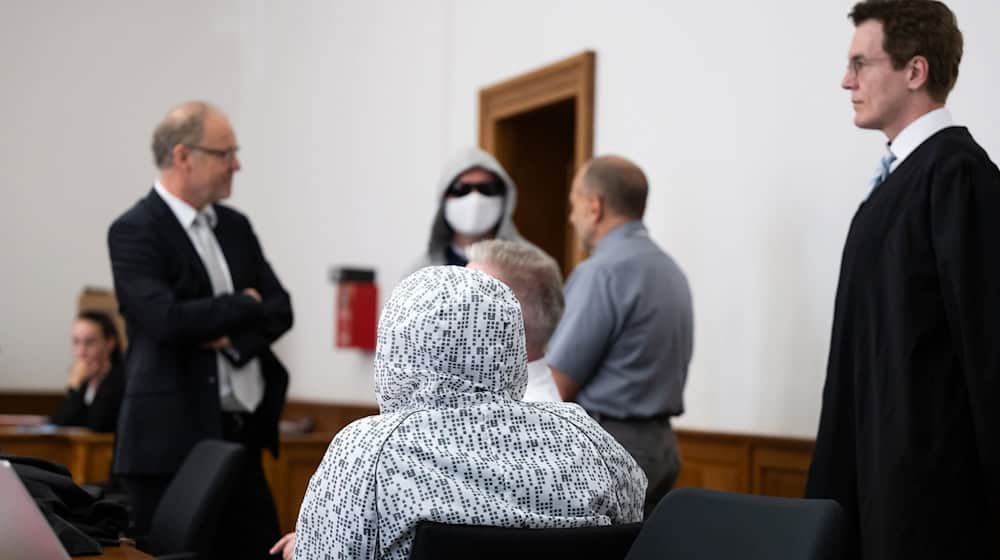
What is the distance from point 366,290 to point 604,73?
8.36 feet

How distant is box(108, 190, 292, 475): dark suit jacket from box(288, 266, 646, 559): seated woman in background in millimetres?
1989

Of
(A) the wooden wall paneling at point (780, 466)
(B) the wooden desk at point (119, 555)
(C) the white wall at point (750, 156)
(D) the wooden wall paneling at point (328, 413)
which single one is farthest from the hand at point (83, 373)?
(B) the wooden desk at point (119, 555)

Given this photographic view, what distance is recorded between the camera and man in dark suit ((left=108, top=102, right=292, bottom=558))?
12.5 feet

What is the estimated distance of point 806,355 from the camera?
4438 millimetres

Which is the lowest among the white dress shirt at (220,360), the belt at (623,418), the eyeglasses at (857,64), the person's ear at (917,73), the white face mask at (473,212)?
the belt at (623,418)

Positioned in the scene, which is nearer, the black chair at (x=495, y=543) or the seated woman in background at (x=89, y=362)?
the black chair at (x=495, y=543)

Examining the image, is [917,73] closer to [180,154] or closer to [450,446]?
[450,446]

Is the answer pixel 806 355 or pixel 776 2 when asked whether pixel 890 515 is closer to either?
pixel 806 355

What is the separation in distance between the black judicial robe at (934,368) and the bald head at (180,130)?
2.09 m

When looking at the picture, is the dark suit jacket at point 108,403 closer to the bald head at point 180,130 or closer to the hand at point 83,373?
the hand at point 83,373

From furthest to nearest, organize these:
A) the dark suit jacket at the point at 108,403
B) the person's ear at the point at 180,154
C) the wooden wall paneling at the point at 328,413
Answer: the wooden wall paneling at the point at 328,413
the dark suit jacket at the point at 108,403
the person's ear at the point at 180,154

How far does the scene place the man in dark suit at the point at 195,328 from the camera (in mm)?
3824

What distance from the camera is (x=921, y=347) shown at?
2893mm

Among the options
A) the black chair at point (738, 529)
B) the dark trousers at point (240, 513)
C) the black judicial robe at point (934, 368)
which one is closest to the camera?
the black chair at point (738, 529)
